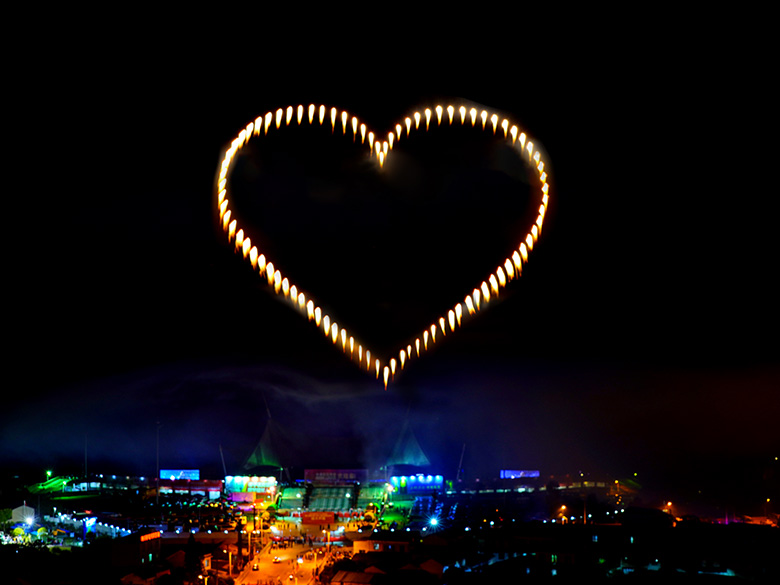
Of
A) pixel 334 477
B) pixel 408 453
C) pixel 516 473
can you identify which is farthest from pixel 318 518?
pixel 516 473

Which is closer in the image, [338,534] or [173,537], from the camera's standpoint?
[173,537]

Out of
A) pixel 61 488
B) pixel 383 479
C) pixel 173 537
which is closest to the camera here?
pixel 173 537

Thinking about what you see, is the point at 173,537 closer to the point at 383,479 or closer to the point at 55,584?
the point at 55,584

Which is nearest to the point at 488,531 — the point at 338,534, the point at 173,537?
the point at 338,534

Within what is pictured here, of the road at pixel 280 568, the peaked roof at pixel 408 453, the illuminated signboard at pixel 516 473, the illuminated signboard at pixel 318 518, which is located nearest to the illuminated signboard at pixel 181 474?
the peaked roof at pixel 408 453

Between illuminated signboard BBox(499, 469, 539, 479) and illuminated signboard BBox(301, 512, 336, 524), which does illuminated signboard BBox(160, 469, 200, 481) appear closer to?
illuminated signboard BBox(301, 512, 336, 524)

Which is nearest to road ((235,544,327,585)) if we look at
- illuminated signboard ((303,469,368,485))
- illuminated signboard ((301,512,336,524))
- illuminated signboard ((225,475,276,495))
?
illuminated signboard ((301,512,336,524))
